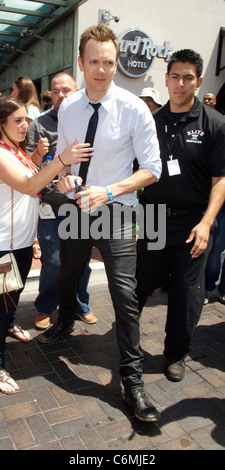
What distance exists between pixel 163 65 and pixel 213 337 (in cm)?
695

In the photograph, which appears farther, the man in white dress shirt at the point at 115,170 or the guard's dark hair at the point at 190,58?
the guard's dark hair at the point at 190,58

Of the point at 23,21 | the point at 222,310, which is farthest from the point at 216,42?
the point at 222,310

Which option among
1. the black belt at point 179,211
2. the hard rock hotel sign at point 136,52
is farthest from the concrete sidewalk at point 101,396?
the hard rock hotel sign at point 136,52

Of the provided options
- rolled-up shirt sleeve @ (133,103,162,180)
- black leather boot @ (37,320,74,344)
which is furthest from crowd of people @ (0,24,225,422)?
black leather boot @ (37,320,74,344)

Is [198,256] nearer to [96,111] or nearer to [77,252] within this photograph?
[77,252]

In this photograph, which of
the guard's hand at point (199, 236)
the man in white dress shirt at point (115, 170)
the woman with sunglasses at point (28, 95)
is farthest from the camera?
the woman with sunglasses at point (28, 95)

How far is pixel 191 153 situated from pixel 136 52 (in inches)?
249

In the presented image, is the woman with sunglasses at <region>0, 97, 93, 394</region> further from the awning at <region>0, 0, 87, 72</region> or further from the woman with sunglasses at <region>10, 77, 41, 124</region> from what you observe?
the awning at <region>0, 0, 87, 72</region>

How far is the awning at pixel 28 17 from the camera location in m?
7.70

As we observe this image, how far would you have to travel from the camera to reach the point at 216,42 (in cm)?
938

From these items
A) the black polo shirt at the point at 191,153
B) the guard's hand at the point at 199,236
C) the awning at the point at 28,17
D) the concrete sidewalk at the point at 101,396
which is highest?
the awning at the point at 28,17

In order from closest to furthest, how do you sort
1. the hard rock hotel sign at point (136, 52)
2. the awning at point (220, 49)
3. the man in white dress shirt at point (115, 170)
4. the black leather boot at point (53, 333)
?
1. the man in white dress shirt at point (115, 170)
2. the black leather boot at point (53, 333)
3. the hard rock hotel sign at point (136, 52)
4. the awning at point (220, 49)

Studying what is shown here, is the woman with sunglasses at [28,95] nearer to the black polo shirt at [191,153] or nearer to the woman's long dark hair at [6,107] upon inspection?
the woman's long dark hair at [6,107]

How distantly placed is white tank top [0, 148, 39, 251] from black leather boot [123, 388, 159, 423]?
3.95 feet
